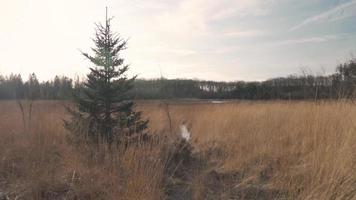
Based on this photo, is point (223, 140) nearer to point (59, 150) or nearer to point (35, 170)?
point (59, 150)

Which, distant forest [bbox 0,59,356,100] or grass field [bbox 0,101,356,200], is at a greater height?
distant forest [bbox 0,59,356,100]

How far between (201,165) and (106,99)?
1.79 metres

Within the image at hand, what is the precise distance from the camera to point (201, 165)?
431 cm

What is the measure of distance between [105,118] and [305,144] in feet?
9.66

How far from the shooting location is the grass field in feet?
9.10

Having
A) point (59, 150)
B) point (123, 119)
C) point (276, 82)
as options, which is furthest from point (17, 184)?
point (276, 82)

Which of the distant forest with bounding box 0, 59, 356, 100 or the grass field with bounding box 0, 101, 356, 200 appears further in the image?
the distant forest with bounding box 0, 59, 356, 100

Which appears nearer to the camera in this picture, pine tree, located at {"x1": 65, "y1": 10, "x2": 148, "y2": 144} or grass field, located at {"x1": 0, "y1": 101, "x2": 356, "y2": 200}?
grass field, located at {"x1": 0, "y1": 101, "x2": 356, "y2": 200}

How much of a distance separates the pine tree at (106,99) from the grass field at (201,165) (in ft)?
1.73

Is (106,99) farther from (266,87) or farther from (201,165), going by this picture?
(266,87)

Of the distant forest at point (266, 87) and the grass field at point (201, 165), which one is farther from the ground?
the distant forest at point (266, 87)

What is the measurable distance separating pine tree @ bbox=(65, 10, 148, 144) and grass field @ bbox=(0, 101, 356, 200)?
1.73ft

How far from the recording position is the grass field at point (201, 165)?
2.77 metres

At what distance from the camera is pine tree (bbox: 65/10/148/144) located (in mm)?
4746
